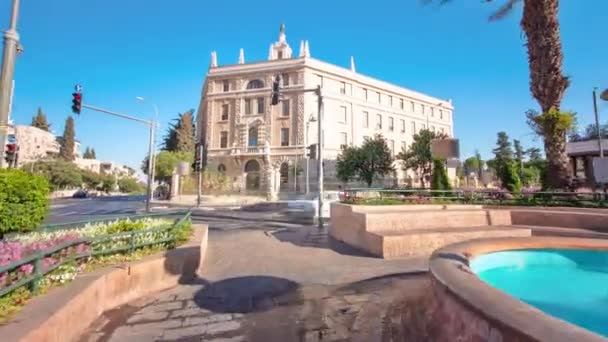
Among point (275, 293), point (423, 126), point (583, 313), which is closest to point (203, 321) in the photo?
point (275, 293)

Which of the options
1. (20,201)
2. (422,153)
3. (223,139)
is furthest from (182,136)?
(20,201)

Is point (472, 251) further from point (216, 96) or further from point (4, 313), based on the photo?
point (216, 96)

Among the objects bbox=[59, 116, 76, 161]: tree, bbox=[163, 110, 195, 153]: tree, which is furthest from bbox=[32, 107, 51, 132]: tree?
bbox=[163, 110, 195, 153]: tree

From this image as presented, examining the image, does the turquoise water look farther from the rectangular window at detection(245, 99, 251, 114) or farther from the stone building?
the rectangular window at detection(245, 99, 251, 114)

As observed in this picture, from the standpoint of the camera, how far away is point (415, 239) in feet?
23.9

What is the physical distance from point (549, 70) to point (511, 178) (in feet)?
18.1

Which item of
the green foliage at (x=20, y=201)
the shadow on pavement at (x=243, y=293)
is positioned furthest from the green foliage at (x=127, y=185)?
the shadow on pavement at (x=243, y=293)

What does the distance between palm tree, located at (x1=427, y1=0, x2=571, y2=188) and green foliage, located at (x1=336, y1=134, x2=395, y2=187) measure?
19.3 meters

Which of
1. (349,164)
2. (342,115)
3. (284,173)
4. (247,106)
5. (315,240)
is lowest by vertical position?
(315,240)

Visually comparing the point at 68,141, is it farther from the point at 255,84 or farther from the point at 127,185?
the point at 255,84

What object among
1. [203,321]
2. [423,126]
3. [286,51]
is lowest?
[203,321]

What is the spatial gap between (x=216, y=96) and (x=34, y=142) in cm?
5344

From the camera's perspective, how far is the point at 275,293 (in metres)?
4.87

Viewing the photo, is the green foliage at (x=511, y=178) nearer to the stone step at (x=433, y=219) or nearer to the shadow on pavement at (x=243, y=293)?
the stone step at (x=433, y=219)
